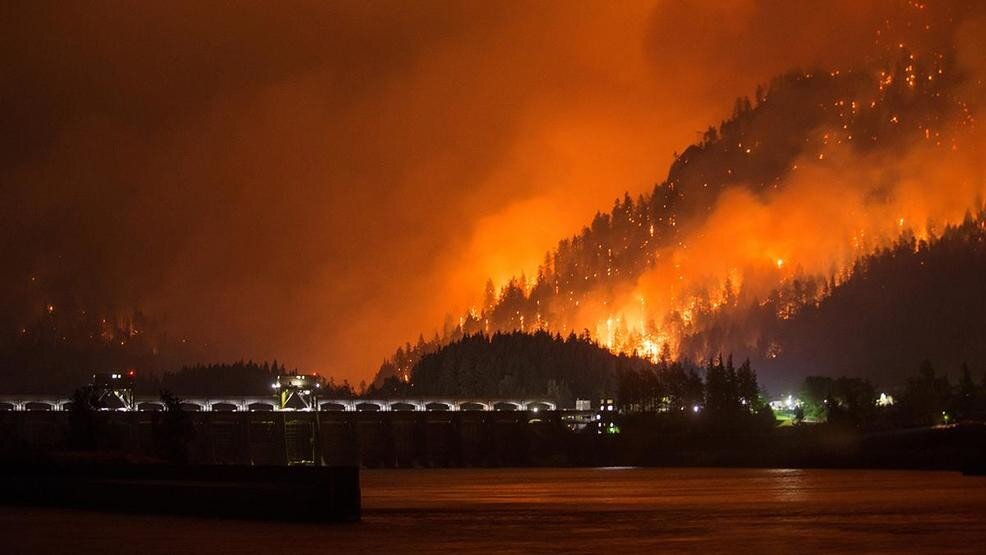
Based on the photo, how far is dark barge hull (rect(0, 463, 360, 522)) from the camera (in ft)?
141

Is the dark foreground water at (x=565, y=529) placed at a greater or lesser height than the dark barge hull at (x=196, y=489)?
lesser

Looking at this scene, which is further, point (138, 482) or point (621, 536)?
point (138, 482)

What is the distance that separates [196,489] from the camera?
46594mm

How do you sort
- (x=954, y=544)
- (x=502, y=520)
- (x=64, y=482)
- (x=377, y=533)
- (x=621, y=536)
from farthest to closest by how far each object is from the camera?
(x=64, y=482)
(x=502, y=520)
(x=377, y=533)
(x=621, y=536)
(x=954, y=544)

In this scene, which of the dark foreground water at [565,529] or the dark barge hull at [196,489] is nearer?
the dark foreground water at [565,529]

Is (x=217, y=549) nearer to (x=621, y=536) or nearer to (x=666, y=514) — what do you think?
(x=621, y=536)

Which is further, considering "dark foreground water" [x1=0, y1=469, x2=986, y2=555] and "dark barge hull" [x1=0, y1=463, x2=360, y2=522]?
"dark barge hull" [x1=0, y1=463, x2=360, y2=522]

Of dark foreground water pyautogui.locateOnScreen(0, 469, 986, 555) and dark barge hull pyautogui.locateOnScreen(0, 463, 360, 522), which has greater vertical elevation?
dark barge hull pyautogui.locateOnScreen(0, 463, 360, 522)

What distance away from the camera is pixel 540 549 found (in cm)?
3300

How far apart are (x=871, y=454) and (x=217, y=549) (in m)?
119

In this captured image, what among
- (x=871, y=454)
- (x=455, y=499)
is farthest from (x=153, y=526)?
(x=871, y=454)

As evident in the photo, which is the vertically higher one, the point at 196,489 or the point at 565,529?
the point at 196,489

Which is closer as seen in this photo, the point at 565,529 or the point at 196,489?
the point at 565,529

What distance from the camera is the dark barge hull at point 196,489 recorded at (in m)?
43.0
